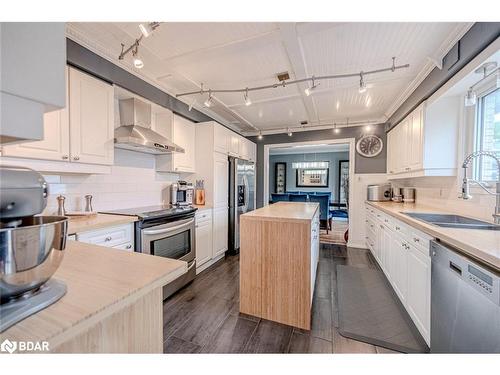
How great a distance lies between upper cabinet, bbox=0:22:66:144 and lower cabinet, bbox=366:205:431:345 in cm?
212

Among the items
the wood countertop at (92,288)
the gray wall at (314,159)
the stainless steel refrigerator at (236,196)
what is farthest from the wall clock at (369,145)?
the wood countertop at (92,288)

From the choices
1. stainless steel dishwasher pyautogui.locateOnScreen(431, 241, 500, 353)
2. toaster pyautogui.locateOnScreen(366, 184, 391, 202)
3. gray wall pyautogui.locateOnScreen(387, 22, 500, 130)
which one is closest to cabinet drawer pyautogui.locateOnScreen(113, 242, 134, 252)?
stainless steel dishwasher pyautogui.locateOnScreen(431, 241, 500, 353)

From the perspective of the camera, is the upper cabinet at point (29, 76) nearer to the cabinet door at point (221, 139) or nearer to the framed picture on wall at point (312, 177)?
the cabinet door at point (221, 139)

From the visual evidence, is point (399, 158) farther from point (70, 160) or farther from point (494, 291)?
point (70, 160)

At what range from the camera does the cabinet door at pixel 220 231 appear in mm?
3275

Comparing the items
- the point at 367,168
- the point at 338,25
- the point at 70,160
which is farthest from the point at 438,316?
the point at 367,168

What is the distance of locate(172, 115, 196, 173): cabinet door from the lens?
2965mm

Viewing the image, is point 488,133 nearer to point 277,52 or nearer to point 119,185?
point 277,52

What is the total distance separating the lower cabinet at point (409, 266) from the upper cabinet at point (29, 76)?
6.95ft

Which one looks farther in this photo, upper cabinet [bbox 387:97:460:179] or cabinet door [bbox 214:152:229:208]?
cabinet door [bbox 214:152:229:208]

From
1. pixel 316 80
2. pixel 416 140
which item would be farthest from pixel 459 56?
pixel 316 80

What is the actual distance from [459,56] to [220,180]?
2899mm

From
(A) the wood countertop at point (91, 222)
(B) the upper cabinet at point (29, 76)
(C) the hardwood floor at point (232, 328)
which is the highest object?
(B) the upper cabinet at point (29, 76)

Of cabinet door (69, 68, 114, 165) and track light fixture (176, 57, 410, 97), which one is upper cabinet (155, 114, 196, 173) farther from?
cabinet door (69, 68, 114, 165)
